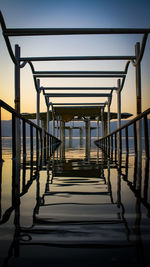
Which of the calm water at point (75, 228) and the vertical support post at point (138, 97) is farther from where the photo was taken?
the vertical support post at point (138, 97)

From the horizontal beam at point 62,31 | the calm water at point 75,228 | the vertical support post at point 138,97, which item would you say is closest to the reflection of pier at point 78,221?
the calm water at point 75,228

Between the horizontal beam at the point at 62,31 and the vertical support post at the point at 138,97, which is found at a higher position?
the horizontal beam at the point at 62,31

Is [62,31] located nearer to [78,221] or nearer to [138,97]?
[138,97]

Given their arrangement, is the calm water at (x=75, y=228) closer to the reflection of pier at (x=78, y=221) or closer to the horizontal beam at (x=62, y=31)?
the reflection of pier at (x=78, y=221)

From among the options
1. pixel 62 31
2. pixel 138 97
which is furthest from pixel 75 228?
pixel 138 97

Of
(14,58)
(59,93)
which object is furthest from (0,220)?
(59,93)

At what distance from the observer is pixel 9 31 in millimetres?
4320

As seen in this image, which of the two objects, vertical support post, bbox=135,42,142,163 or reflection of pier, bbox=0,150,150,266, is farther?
vertical support post, bbox=135,42,142,163

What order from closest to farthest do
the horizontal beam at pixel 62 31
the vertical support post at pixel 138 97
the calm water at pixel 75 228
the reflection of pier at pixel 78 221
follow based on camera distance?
the calm water at pixel 75 228, the reflection of pier at pixel 78 221, the horizontal beam at pixel 62 31, the vertical support post at pixel 138 97

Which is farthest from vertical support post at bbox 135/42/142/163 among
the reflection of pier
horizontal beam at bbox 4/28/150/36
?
the reflection of pier

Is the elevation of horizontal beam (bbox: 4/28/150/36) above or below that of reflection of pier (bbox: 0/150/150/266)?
above

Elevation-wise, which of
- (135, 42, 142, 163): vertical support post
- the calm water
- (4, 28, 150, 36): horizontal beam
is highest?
(4, 28, 150, 36): horizontal beam

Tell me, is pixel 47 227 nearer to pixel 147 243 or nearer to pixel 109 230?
pixel 109 230

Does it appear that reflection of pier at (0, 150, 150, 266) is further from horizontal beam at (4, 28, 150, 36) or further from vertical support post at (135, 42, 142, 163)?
vertical support post at (135, 42, 142, 163)
